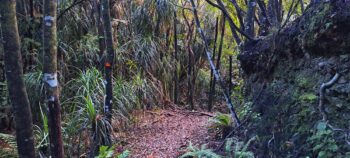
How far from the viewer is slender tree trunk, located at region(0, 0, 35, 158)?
12.8ft

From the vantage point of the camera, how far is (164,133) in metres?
7.66

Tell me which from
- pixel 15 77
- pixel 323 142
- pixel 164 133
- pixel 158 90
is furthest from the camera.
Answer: pixel 158 90

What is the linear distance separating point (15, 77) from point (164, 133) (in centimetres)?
427

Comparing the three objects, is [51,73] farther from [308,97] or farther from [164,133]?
[164,133]

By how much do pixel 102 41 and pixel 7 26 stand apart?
175 inches

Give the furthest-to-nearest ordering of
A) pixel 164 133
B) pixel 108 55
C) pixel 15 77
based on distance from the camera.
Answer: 1. pixel 164 133
2. pixel 108 55
3. pixel 15 77

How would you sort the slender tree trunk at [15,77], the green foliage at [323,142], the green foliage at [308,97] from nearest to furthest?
1. the green foliage at [323,142]
2. the green foliage at [308,97]
3. the slender tree trunk at [15,77]

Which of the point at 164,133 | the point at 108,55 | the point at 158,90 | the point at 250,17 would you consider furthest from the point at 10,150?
the point at 250,17

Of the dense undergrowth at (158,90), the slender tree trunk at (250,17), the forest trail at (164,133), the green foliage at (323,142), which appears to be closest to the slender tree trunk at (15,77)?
the dense undergrowth at (158,90)

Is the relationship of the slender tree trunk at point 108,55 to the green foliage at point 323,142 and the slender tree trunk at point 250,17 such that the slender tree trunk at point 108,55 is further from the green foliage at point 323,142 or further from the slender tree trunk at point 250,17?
the green foliage at point 323,142

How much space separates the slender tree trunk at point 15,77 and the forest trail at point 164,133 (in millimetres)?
2484

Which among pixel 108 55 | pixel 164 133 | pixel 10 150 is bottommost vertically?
pixel 164 133

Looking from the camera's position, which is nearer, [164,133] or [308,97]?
[308,97]

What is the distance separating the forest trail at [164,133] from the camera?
20.9 feet
